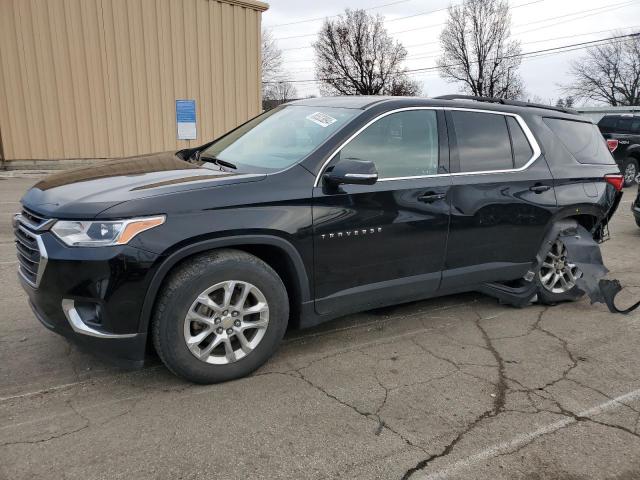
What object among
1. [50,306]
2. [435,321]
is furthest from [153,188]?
[435,321]

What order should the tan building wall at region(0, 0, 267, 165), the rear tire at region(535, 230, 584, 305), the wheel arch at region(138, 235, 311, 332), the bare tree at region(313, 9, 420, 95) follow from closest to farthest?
the wheel arch at region(138, 235, 311, 332) → the rear tire at region(535, 230, 584, 305) → the tan building wall at region(0, 0, 267, 165) → the bare tree at region(313, 9, 420, 95)

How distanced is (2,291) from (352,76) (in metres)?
59.3

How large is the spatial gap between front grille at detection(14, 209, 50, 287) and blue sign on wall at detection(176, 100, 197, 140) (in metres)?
13.2

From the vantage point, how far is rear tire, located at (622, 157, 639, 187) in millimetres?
14109

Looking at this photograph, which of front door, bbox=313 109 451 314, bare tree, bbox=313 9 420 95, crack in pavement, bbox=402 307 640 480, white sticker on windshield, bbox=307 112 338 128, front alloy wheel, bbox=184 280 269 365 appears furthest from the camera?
bare tree, bbox=313 9 420 95

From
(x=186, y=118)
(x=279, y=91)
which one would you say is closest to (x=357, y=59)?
(x=279, y=91)

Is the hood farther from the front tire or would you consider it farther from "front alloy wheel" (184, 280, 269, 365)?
"front alloy wheel" (184, 280, 269, 365)

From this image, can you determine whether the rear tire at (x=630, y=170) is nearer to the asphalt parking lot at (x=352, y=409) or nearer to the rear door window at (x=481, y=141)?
the asphalt parking lot at (x=352, y=409)

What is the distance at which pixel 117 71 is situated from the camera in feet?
48.1

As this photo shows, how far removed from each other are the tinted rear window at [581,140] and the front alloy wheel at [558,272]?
83cm

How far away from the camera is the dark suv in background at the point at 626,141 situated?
555 inches

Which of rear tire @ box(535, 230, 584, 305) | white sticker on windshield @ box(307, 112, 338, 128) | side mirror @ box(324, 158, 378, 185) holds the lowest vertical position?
rear tire @ box(535, 230, 584, 305)

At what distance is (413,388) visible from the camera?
3199 mm

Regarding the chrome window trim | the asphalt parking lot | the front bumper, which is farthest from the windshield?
the asphalt parking lot
